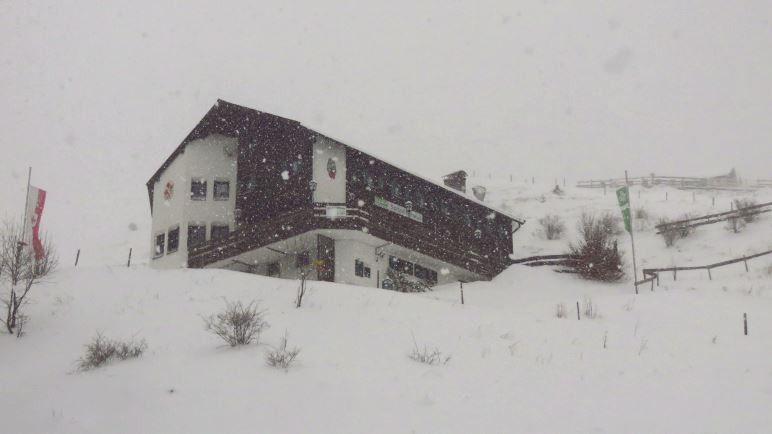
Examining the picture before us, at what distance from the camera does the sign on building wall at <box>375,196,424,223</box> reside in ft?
102

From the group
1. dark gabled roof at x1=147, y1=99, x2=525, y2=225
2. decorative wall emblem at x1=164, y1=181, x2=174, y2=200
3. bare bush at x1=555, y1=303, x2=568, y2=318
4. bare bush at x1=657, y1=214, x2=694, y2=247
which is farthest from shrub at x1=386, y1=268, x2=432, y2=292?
bare bush at x1=657, y1=214, x2=694, y2=247

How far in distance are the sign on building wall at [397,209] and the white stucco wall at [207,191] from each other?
24.2 feet

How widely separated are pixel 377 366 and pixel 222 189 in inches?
845

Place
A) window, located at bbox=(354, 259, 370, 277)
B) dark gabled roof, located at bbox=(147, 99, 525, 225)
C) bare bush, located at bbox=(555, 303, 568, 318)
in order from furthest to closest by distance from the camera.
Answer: dark gabled roof, located at bbox=(147, 99, 525, 225) < window, located at bbox=(354, 259, 370, 277) < bare bush, located at bbox=(555, 303, 568, 318)

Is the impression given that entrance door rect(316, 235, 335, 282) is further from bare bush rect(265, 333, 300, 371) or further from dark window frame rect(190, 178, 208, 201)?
bare bush rect(265, 333, 300, 371)

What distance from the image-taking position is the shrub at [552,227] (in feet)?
155

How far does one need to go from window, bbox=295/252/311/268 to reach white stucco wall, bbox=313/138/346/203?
8.68 ft

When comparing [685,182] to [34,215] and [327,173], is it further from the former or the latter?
[34,215]

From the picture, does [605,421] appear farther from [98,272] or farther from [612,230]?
[612,230]

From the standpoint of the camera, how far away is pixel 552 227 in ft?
156

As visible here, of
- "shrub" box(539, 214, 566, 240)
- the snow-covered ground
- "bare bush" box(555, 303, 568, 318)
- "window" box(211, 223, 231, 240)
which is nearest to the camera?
the snow-covered ground

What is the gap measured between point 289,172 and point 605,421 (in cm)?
2223

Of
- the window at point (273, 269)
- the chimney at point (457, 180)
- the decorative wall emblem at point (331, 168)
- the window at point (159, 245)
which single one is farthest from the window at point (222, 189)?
the chimney at point (457, 180)

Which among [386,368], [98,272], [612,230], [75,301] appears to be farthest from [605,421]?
[612,230]
